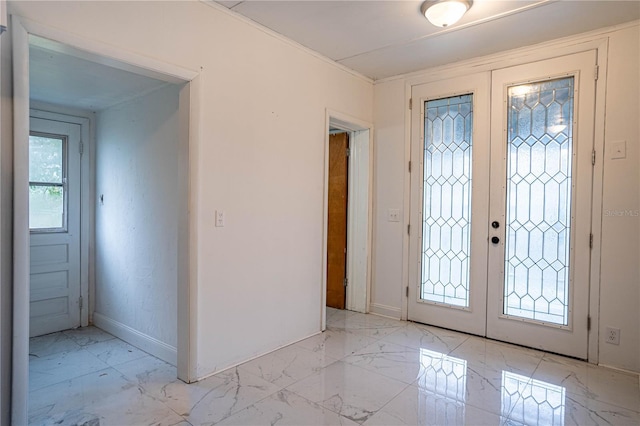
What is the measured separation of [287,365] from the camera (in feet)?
9.18

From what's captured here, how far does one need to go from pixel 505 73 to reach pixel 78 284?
4.57 meters

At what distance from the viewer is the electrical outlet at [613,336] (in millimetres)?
2810

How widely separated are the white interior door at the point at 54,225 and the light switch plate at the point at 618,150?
4728 millimetres

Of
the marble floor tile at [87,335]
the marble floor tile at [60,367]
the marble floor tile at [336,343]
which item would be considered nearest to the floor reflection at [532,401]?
the marble floor tile at [336,343]

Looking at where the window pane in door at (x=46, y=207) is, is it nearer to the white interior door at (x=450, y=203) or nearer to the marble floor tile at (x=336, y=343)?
the marble floor tile at (x=336, y=343)

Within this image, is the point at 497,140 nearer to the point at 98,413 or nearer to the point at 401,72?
the point at 401,72

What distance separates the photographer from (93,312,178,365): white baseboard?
287 cm

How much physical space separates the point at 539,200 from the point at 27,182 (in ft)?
11.6

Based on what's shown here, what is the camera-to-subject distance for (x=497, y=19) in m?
2.70

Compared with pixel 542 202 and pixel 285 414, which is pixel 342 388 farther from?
pixel 542 202

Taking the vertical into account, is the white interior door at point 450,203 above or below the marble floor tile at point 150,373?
above

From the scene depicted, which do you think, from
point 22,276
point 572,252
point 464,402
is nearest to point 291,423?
point 464,402

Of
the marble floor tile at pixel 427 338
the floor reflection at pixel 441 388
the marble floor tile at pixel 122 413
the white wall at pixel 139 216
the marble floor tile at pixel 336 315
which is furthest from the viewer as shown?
the marble floor tile at pixel 336 315

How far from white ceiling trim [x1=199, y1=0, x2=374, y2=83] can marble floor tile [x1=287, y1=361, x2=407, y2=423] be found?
2.60 meters
